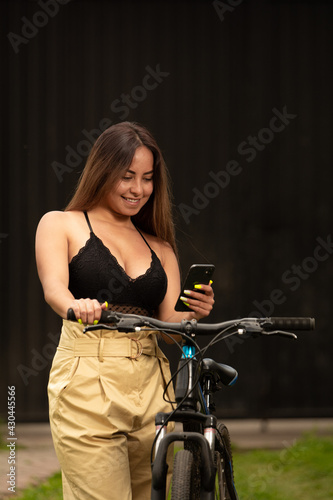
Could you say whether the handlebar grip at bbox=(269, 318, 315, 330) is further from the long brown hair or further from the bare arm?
the long brown hair

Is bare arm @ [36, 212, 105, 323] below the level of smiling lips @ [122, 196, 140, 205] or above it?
below

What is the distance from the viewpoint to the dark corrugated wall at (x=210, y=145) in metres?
6.43

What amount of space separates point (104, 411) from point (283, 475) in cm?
299

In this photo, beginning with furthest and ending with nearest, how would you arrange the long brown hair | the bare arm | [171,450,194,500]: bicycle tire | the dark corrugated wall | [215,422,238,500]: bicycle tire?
1. the dark corrugated wall
2. the long brown hair
3. [215,422,238,500]: bicycle tire
4. the bare arm
5. [171,450,194,500]: bicycle tire

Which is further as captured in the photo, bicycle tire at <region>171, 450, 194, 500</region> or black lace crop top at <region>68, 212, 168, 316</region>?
black lace crop top at <region>68, 212, 168, 316</region>

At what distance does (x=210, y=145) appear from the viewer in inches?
258

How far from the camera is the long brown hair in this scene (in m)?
2.89

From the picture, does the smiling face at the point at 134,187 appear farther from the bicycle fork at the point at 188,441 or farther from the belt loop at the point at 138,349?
the bicycle fork at the point at 188,441

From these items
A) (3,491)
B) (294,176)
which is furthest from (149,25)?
(3,491)

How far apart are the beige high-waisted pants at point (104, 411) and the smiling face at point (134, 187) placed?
458 mm

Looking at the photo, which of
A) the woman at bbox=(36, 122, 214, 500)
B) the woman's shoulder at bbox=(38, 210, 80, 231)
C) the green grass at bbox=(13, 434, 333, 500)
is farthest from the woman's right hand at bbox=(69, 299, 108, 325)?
the green grass at bbox=(13, 434, 333, 500)

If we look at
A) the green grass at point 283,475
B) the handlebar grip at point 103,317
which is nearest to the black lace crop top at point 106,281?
the handlebar grip at point 103,317

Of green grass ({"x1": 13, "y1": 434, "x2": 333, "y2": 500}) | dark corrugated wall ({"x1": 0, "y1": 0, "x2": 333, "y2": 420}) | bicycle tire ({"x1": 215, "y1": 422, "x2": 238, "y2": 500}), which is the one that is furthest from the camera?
dark corrugated wall ({"x1": 0, "y1": 0, "x2": 333, "y2": 420})

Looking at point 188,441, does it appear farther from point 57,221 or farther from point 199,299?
point 57,221
